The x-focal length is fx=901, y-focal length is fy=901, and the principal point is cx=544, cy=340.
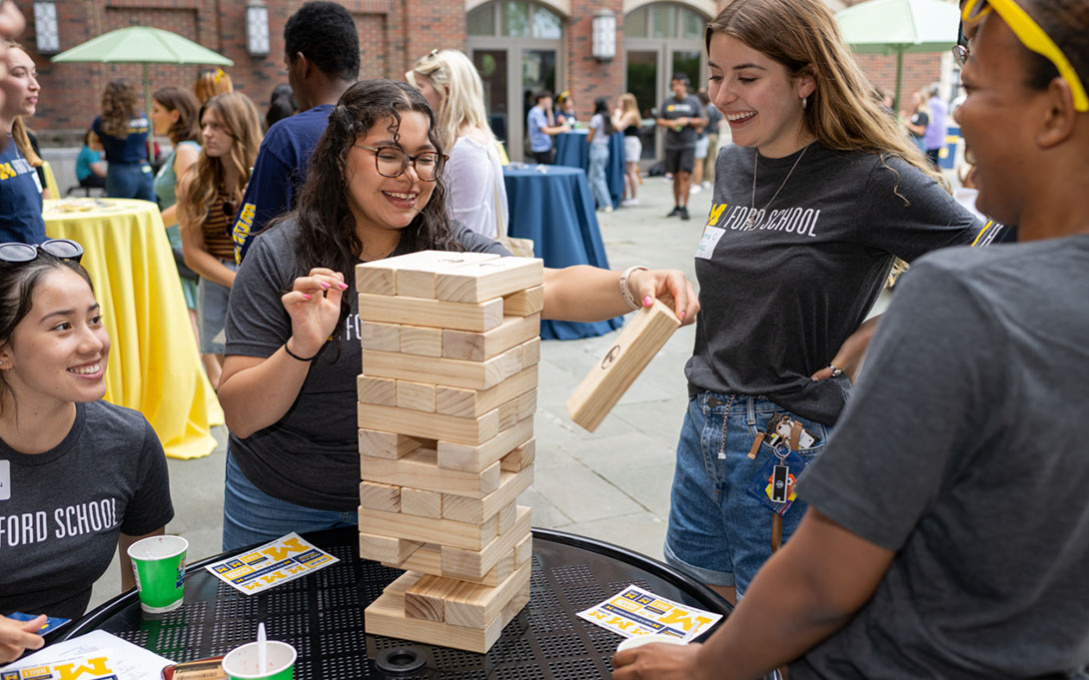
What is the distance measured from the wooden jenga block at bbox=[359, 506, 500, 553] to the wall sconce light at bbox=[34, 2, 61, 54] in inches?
587

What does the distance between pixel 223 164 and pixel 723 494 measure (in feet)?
9.61

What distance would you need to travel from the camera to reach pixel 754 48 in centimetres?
195

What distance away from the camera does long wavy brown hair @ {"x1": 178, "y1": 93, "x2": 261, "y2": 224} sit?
393 cm

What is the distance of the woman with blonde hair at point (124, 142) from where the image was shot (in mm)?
7441

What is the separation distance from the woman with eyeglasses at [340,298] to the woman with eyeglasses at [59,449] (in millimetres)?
251

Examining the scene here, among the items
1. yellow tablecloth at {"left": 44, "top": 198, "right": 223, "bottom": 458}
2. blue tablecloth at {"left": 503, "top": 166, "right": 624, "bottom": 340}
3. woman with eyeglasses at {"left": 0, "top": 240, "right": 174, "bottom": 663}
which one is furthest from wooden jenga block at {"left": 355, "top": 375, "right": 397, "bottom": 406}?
blue tablecloth at {"left": 503, "top": 166, "right": 624, "bottom": 340}

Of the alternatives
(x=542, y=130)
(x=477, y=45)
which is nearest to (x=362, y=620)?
(x=542, y=130)

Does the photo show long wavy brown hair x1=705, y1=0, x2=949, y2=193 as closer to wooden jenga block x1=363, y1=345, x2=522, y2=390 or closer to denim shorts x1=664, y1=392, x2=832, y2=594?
denim shorts x1=664, y1=392, x2=832, y2=594

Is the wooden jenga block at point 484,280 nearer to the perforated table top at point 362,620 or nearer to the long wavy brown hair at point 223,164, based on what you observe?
the perforated table top at point 362,620

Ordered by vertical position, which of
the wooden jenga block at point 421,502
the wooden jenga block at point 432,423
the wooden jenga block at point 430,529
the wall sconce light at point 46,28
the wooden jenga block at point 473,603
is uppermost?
the wall sconce light at point 46,28

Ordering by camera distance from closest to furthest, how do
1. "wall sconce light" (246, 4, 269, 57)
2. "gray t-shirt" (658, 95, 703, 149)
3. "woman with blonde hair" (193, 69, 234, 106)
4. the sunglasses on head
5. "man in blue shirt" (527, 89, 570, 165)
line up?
the sunglasses on head, "woman with blonde hair" (193, 69, 234, 106), "gray t-shirt" (658, 95, 703, 149), "man in blue shirt" (527, 89, 570, 165), "wall sconce light" (246, 4, 269, 57)

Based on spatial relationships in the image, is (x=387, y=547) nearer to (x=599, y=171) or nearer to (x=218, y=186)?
(x=218, y=186)

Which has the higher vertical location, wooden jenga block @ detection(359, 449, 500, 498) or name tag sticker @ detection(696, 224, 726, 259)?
name tag sticker @ detection(696, 224, 726, 259)

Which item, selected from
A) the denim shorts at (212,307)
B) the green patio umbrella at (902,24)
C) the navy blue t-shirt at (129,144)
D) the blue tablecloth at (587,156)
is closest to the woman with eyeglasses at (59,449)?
the denim shorts at (212,307)
